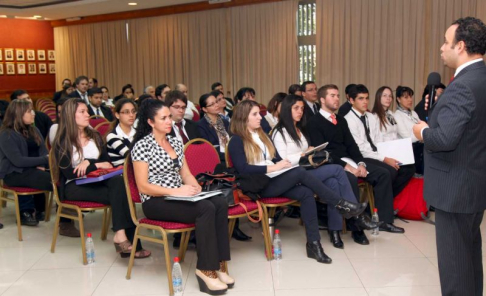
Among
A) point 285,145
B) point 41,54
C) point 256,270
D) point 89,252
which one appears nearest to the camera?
point 256,270

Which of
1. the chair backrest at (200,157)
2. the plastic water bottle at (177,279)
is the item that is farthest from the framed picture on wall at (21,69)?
the plastic water bottle at (177,279)

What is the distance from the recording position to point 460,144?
8.52 ft

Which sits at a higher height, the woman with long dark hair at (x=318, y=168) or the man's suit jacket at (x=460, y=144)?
the man's suit jacket at (x=460, y=144)

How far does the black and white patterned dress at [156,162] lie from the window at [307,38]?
7.71 meters

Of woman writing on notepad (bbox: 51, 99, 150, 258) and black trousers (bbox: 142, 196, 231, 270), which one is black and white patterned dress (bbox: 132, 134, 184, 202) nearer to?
black trousers (bbox: 142, 196, 231, 270)

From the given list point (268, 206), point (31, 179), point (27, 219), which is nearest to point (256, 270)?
point (268, 206)

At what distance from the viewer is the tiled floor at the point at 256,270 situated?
12.3ft

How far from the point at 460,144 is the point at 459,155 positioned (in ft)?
0.19

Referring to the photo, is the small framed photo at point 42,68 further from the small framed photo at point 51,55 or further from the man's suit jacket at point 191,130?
the man's suit jacket at point 191,130

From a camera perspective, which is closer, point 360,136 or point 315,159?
point 315,159

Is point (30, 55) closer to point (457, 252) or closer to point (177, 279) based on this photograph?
point (177, 279)

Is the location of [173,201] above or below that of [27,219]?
above

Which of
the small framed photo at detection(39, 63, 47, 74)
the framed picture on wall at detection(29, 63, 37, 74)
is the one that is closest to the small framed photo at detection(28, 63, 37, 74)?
the framed picture on wall at detection(29, 63, 37, 74)

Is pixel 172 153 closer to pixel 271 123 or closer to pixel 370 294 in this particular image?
pixel 370 294
